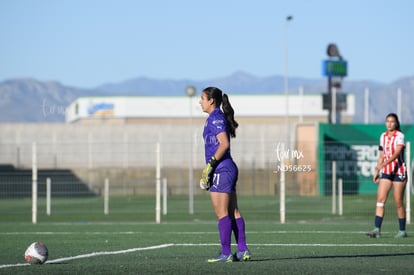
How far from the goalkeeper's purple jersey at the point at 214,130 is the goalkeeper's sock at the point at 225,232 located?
73 centimetres

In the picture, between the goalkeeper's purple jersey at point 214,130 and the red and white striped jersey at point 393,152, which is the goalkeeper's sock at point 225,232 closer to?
the goalkeeper's purple jersey at point 214,130

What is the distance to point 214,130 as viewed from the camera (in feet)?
42.6

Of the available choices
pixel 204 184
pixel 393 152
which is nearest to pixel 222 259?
pixel 204 184

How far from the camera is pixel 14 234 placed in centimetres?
2022

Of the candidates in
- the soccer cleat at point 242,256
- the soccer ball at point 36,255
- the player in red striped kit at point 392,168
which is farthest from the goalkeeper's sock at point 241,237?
the player in red striped kit at point 392,168

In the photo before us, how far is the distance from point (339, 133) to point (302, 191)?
9.35 metres

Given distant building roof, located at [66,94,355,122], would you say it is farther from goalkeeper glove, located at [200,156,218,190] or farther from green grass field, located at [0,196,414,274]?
goalkeeper glove, located at [200,156,218,190]

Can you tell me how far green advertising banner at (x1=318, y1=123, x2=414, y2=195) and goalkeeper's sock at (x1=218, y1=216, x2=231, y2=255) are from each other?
20.1 metres

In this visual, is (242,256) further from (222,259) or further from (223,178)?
(223,178)

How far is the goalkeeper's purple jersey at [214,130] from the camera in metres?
13.0

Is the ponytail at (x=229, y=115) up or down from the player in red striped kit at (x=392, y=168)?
up

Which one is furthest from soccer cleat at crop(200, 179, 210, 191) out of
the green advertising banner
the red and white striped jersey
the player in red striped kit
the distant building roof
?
the distant building roof

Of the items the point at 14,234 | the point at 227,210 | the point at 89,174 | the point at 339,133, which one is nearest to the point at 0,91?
the point at 89,174

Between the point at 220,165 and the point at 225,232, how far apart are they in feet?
2.61
